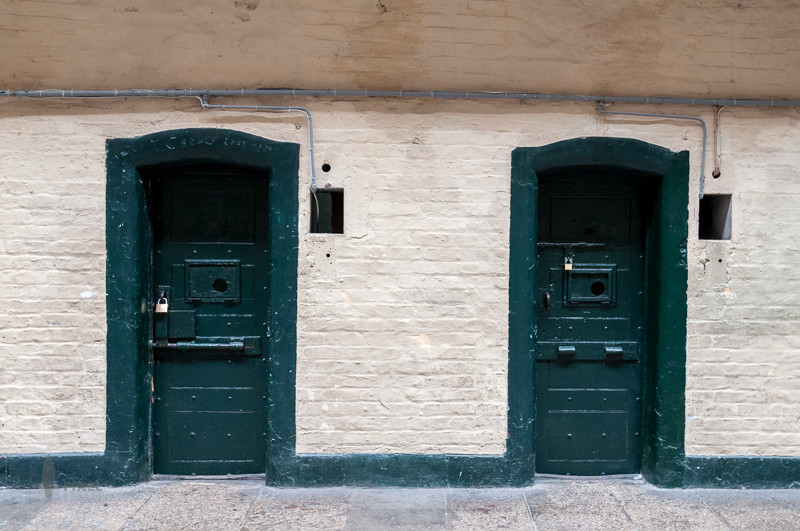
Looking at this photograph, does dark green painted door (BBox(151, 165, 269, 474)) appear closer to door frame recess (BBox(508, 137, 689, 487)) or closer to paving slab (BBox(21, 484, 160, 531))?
paving slab (BBox(21, 484, 160, 531))

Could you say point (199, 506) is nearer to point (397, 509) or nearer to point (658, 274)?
point (397, 509)

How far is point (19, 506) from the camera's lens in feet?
13.2

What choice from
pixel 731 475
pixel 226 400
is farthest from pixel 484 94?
pixel 731 475

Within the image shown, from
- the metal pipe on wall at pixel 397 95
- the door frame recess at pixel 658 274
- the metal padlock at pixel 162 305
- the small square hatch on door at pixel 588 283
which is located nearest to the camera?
the metal pipe on wall at pixel 397 95

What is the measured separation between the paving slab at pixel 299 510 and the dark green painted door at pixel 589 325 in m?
1.62

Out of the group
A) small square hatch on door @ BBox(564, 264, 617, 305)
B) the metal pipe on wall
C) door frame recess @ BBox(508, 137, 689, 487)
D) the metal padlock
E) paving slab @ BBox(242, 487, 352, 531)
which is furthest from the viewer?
small square hatch on door @ BBox(564, 264, 617, 305)

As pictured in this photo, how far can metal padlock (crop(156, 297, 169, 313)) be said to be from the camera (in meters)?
4.44

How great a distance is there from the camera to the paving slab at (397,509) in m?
3.78

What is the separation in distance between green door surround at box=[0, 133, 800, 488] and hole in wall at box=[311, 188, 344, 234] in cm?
16

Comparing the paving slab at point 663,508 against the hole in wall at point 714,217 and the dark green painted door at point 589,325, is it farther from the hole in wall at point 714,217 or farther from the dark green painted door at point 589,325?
the hole in wall at point 714,217

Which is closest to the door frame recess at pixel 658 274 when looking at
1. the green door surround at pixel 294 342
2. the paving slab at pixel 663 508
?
the green door surround at pixel 294 342

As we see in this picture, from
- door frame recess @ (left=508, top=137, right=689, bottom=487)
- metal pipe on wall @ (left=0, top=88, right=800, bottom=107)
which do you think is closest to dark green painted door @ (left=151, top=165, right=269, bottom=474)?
metal pipe on wall @ (left=0, top=88, right=800, bottom=107)

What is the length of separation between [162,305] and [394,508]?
2.24 m

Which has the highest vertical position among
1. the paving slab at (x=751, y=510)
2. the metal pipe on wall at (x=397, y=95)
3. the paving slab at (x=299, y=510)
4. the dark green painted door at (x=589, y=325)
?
the metal pipe on wall at (x=397, y=95)
